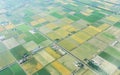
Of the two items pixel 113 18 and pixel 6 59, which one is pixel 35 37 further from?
pixel 113 18

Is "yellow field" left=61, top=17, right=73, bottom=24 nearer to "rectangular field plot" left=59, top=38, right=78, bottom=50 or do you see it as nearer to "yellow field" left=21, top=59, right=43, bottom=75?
"rectangular field plot" left=59, top=38, right=78, bottom=50

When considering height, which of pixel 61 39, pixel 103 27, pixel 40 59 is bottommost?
pixel 40 59

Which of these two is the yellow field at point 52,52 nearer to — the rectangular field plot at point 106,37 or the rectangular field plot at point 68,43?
the rectangular field plot at point 68,43

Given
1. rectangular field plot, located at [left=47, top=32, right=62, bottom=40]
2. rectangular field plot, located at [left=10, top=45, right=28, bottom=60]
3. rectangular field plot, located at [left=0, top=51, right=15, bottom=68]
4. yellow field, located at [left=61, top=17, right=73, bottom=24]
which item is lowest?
rectangular field plot, located at [left=0, top=51, right=15, bottom=68]

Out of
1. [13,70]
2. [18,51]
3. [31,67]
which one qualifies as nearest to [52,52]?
[31,67]

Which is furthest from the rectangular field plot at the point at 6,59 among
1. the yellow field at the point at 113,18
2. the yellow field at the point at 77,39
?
the yellow field at the point at 113,18

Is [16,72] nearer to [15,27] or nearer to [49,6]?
[15,27]

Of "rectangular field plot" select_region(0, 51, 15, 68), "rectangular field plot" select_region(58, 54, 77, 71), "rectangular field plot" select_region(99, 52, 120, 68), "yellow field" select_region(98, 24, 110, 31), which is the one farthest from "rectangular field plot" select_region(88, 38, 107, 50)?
"rectangular field plot" select_region(0, 51, 15, 68)
